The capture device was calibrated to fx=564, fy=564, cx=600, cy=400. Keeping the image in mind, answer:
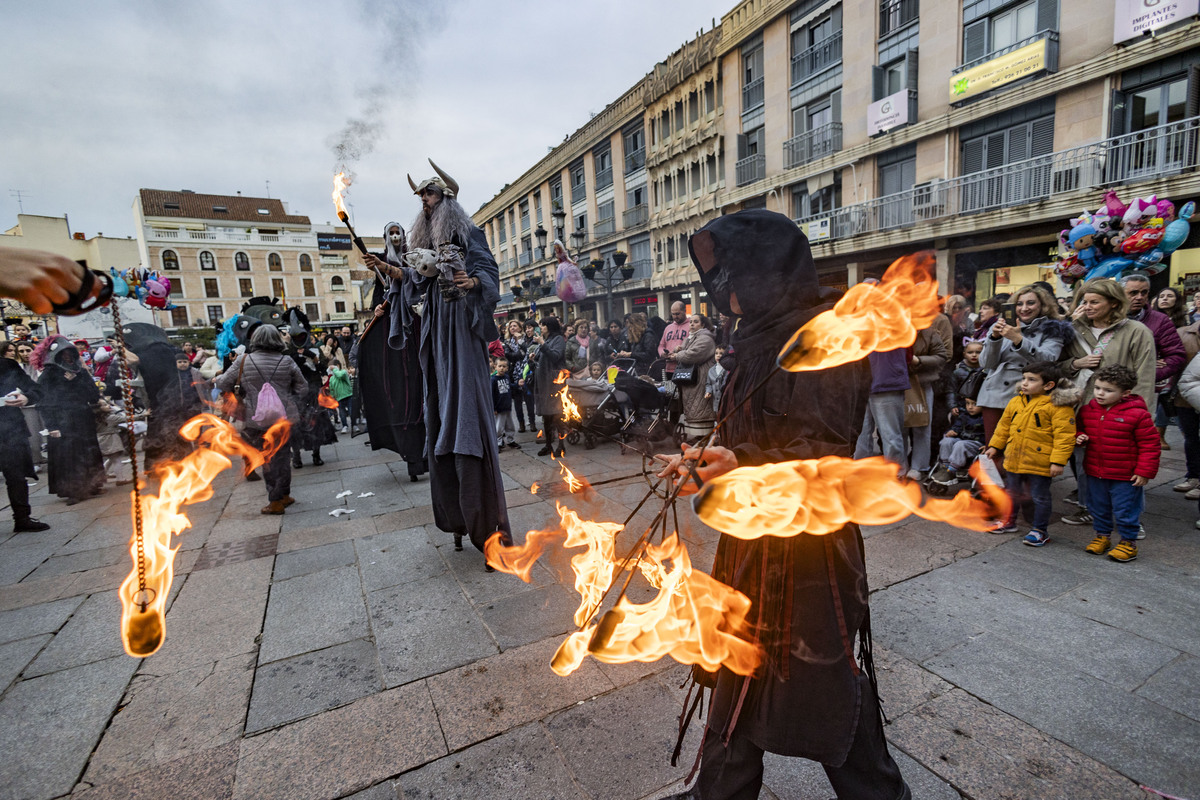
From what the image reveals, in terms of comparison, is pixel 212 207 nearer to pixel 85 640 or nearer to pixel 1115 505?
pixel 85 640

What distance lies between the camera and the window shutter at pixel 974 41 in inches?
598

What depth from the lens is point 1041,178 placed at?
46.9ft

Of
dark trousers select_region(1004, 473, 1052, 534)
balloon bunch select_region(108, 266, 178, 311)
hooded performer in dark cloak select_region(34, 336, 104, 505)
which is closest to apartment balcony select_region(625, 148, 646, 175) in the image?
balloon bunch select_region(108, 266, 178, 311)

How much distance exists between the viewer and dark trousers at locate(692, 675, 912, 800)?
170cm

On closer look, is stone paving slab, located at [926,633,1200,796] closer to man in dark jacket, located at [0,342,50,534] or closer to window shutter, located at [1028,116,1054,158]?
man in dark jacket, located at [0,342,50,534]

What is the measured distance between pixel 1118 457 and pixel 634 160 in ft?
95.7

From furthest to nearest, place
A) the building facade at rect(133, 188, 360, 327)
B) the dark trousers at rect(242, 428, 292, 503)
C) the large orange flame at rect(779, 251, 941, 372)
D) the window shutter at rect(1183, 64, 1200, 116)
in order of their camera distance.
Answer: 1. the building facade at rect(133, 188, 360, 327)
2. the window shutter at rect(1183, 64, 1200, 116)
3. the dark trousers at rect(242, 428, 292, 503)
4. the large orange flame at rect(779, 251, 941, 372)

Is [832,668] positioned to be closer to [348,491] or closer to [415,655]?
[415,655]

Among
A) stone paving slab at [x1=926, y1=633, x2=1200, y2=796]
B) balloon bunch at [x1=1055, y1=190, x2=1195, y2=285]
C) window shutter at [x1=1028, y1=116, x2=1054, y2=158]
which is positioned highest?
window shutter at [x1=1028, y1=116, x2=1054, y2=158]

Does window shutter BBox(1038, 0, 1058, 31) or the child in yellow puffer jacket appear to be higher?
window shutter BBox(1038, 0, 1058, 31)

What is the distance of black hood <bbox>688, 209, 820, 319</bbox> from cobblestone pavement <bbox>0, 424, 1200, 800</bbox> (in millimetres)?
1791

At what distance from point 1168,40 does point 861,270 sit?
8792 mm

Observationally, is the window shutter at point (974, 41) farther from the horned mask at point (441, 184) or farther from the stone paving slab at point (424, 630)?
the stone paving slab at point (424, 630)

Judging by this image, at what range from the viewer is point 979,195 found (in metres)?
15.6
